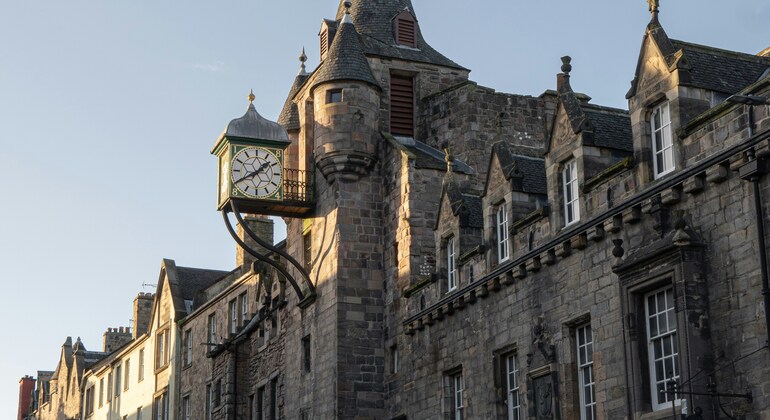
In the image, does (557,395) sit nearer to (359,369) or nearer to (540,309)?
(540,309)

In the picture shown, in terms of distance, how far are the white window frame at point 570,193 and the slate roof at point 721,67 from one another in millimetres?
3054

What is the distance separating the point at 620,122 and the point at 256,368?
18387 millimetres

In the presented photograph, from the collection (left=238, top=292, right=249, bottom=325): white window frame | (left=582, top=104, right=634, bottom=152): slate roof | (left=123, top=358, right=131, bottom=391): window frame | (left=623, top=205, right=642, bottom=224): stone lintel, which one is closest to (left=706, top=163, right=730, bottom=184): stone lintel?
(left=623, top=205, right=642, bottom=224): stone lintel

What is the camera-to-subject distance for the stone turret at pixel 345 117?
33.1 metres

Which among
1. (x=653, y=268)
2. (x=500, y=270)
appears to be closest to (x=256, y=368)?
(x=500, y=270)

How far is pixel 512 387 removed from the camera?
26109 mm

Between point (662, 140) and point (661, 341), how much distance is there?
327 centimetres

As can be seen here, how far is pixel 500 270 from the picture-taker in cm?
2602

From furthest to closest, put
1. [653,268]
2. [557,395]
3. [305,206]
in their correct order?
[305,206], [557,395], [653,268]

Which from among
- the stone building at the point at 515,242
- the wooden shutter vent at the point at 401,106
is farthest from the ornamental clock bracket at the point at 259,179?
the wooden shutter vent at the point at 401,106

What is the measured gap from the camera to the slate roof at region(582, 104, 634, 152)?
23.8 metres

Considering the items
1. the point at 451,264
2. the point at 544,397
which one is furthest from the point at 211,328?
the point at 544,397

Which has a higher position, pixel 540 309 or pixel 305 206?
pixel 305 206

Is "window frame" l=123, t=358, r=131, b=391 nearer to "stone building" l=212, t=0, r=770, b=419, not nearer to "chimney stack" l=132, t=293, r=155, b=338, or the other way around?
"chimney stack" l=132, t=293, r=155, b=338
